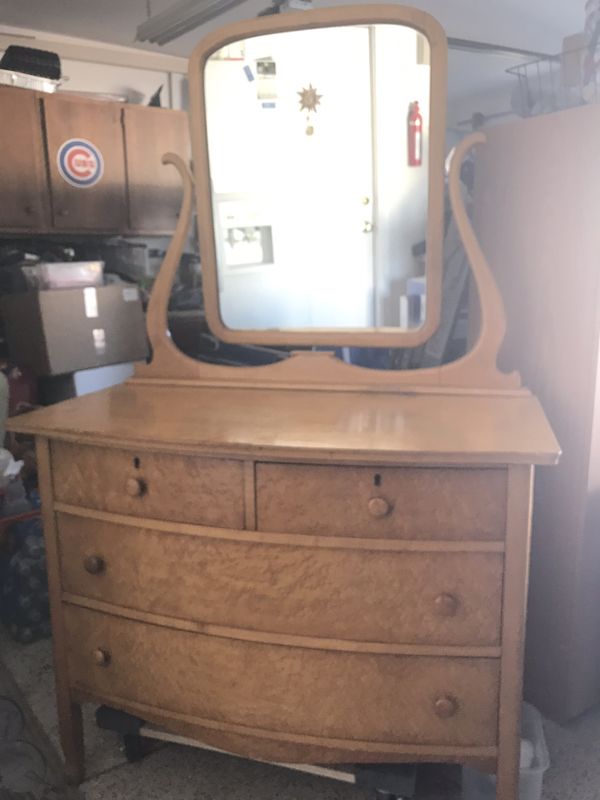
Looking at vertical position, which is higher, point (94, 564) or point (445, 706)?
point (94, 564)

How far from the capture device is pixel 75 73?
3.74 meters

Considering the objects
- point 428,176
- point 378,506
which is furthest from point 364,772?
point 428,176

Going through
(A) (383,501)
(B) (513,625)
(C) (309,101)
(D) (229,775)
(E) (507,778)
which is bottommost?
(D) (229,775)

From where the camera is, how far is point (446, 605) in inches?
45.8

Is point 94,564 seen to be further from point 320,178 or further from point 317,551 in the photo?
point 320,178

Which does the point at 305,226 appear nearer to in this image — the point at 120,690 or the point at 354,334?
the point at 354,334

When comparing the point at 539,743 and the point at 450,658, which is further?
the point at 539,743

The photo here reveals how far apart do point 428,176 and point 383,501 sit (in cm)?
71

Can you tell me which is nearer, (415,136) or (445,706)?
(445,706)

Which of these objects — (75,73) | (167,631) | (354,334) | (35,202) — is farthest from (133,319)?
(167,631)

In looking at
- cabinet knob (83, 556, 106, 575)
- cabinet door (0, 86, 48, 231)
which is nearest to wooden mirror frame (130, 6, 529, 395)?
cabinet knob (83, 556, 106, 575)

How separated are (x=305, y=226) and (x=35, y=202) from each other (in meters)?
2.13

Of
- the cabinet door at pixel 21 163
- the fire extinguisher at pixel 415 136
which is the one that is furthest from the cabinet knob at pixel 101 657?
the cabinet door at pixel 21 163

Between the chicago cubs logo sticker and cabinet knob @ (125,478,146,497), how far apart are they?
8.26 feet
